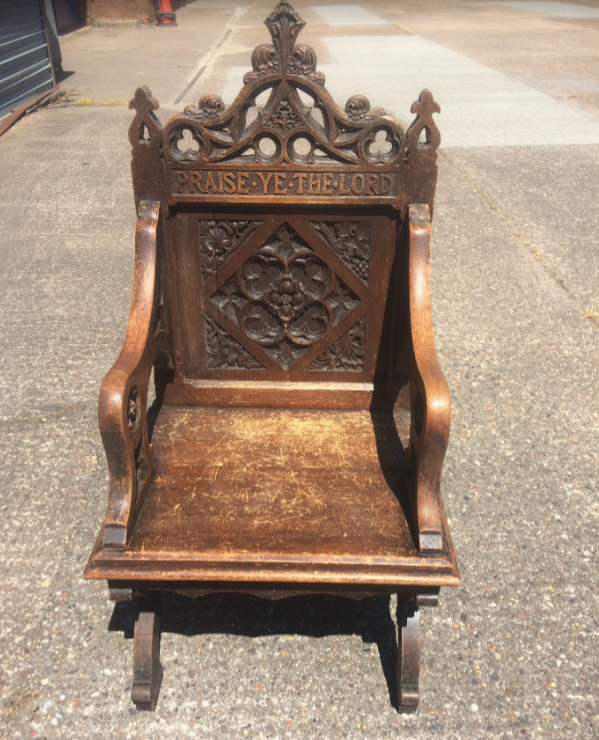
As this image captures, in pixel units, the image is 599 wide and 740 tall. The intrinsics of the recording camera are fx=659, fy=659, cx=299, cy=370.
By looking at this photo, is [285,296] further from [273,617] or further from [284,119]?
[273,617]

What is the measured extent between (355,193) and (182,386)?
90 centimetres

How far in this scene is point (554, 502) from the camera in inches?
108

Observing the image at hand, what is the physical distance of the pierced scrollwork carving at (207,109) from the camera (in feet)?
6.16

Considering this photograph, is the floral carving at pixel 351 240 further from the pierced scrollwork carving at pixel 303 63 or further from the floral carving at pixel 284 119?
the pierced scrollwork carving at pixel 303 63

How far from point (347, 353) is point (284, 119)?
81cm

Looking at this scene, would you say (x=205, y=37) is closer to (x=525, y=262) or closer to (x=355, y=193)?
(x=525, y=262)

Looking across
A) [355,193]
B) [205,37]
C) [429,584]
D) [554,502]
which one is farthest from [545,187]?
[205,37]

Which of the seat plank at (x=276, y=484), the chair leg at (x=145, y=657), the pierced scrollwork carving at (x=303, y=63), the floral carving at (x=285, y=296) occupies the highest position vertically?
the pierced scrollwork carving at (x=303, y=63)

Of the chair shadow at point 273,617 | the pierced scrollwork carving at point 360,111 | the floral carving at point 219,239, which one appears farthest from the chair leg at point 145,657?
the pierced scrollwork carving at point 360,111

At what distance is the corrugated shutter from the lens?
28.4 ft

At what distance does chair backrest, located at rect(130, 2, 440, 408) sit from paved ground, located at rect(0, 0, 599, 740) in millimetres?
790

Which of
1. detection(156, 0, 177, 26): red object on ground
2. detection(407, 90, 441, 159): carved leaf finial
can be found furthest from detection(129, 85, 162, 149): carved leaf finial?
detection(156, 0, 177, 26): red object on ground

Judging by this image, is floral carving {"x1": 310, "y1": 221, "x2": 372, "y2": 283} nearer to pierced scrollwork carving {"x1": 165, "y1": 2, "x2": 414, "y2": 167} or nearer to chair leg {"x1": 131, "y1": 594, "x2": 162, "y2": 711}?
pierced scrollwork carving {"x1": 165, "y1": 2, "x2": 414, "y2": 167}

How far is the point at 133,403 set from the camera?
1854 millimetres
